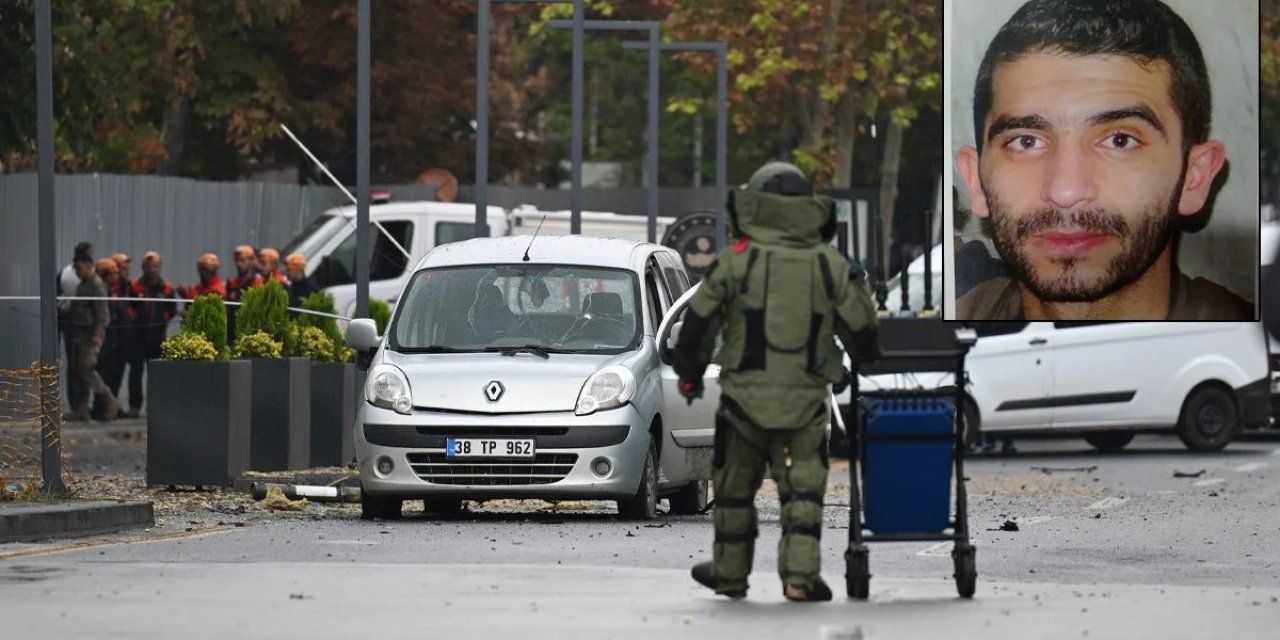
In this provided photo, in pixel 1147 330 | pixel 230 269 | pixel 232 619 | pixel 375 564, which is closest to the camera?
pixel 232 619

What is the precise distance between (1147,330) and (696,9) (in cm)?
2057

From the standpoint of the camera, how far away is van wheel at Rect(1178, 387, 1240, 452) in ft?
95.3

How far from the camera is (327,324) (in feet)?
73.7

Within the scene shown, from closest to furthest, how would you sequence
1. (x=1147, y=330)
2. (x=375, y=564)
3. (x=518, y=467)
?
(x=375, y=564), (x=518, y=467), (x=1147, y=330)

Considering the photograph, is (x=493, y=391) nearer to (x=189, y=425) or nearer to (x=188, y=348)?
(x=189, y=425)

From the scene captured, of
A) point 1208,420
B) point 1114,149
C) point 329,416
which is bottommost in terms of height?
point 1208,420

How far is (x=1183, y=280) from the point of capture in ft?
72.5

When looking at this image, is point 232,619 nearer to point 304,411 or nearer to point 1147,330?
point 304,411

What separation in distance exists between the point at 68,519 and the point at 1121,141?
9.21m

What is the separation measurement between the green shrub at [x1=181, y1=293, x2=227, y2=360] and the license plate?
11.2ft

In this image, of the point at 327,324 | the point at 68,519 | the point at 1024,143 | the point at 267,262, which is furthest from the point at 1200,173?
the point at 267,262

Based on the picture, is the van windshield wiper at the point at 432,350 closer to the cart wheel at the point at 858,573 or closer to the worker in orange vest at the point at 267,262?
the cart wheel at the point at 858,573

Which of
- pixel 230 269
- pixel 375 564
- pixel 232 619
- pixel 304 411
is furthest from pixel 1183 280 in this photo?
pixel 230 269

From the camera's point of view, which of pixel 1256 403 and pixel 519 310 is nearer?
pixel 519 310
